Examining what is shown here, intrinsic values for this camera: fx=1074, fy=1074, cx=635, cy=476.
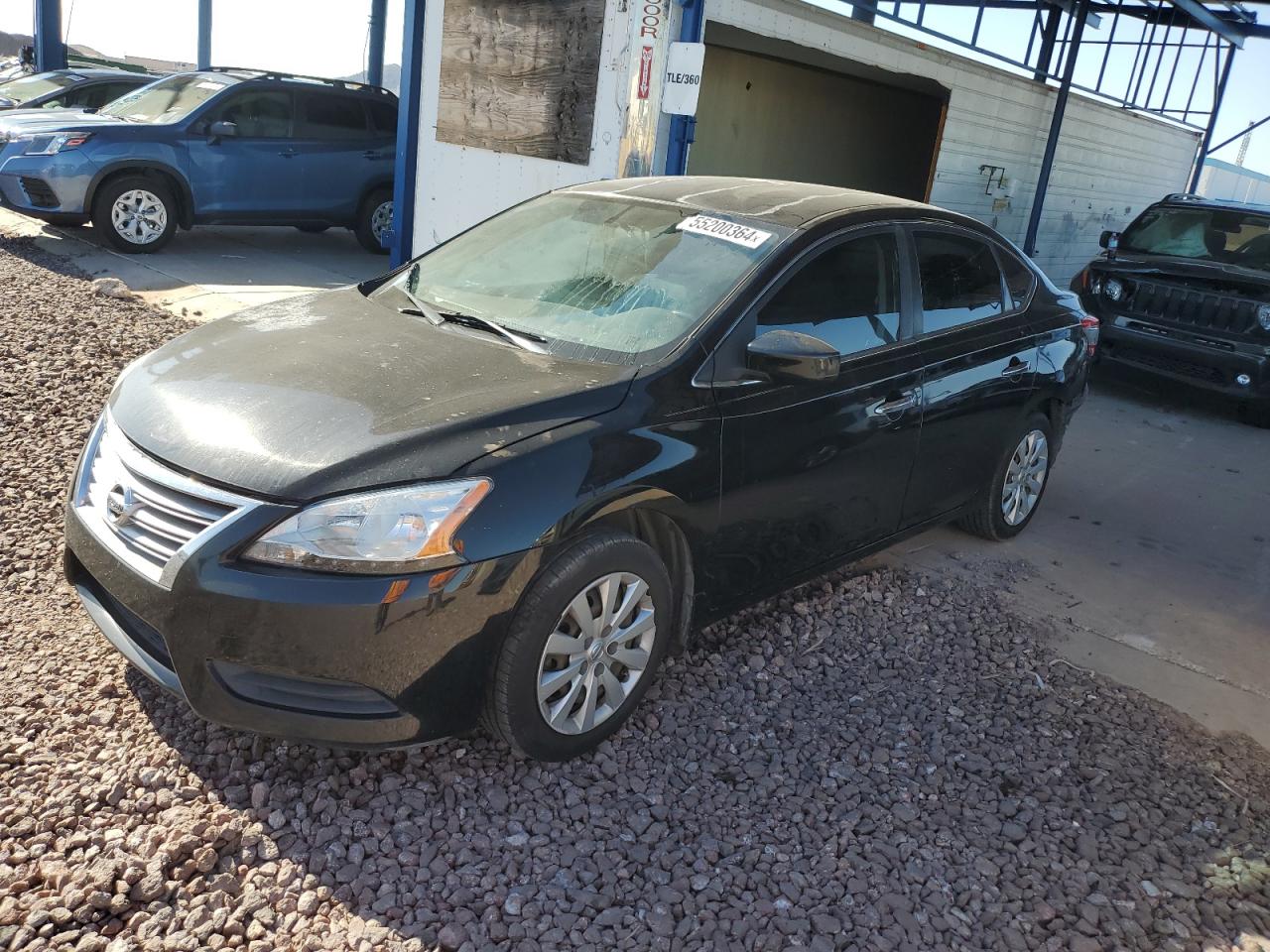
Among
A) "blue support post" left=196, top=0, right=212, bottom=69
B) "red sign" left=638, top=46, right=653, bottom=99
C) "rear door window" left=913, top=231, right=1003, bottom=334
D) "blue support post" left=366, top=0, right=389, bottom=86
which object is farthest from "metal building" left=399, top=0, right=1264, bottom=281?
"blue support post" left=196, top=0, right=212, bottom=69

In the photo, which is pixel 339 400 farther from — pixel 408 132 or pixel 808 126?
pixel 808 126

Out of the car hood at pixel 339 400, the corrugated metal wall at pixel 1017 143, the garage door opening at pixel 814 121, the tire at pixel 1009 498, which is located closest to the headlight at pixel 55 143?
the garage door opening at pixel 814 121

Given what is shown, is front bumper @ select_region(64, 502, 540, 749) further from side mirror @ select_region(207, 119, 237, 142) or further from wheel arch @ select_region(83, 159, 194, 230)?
side mirror @ select_region(207, 119, 237, 142)

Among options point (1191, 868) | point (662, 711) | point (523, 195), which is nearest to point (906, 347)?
point (662, 711)

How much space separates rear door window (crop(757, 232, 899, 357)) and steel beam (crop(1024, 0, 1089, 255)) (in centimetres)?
931

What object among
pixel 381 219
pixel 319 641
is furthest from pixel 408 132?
pixel 319 641

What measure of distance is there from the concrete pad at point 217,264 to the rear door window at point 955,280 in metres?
5.38

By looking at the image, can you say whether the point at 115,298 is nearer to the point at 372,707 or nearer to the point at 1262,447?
the point at 372,707

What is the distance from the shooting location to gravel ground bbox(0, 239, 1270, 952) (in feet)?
8.27

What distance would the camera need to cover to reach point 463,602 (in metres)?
2.70

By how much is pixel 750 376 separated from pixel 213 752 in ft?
6.36

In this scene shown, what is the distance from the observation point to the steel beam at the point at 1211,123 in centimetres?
1609

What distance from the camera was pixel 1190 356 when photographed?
8.27 m

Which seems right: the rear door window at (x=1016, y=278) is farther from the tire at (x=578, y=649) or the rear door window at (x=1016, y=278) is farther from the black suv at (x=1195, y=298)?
the black suv at (x=1195, y=298)
